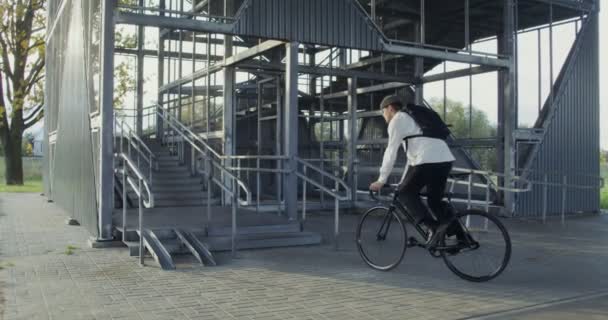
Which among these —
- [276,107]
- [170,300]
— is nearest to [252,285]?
[170,300]

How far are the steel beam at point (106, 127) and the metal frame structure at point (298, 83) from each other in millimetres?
302

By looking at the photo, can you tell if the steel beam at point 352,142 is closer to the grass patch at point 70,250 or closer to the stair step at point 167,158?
the stair step at point 167,158

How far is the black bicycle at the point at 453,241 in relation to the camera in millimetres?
5758

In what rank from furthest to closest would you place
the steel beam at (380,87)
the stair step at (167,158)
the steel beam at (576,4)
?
the steel beam at (380,87), the steel beam at (576,4), the stair step at (167,158)

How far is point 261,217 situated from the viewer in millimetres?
9250

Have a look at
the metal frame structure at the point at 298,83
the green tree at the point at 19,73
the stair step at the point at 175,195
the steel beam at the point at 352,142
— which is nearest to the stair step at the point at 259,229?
the metal frame structure at the point at 298,83

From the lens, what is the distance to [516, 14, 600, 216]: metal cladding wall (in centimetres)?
1294

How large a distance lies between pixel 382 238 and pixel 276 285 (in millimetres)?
1322

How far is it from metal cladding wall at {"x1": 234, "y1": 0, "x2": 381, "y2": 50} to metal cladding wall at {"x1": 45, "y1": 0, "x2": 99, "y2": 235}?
2.38 m

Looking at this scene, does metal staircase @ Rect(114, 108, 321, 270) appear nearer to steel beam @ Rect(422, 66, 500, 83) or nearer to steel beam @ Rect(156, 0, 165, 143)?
steel beam @ Rect(156, 0, 165, 143)

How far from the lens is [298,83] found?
13.2 meters

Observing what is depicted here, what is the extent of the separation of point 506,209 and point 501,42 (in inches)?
168

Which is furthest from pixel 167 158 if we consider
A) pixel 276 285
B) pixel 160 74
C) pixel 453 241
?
pixel 453 241

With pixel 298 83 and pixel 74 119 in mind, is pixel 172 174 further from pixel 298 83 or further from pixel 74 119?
pixel 298 83
